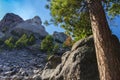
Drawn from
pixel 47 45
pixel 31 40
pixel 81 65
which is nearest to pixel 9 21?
pixel 31 40

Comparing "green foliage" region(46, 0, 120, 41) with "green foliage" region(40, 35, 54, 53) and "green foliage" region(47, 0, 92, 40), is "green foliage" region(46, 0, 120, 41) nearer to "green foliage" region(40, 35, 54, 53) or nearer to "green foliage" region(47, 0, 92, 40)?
"green foliage" region(47, 0, 92, 40)

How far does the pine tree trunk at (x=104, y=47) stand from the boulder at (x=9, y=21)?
6941cm

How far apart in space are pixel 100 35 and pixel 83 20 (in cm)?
531

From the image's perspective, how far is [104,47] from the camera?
9.82 meters

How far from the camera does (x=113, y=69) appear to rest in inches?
361

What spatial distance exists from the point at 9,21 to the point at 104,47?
75.6 meters

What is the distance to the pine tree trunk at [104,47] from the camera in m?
9.19

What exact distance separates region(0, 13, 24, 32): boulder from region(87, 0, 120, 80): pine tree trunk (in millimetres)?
69413

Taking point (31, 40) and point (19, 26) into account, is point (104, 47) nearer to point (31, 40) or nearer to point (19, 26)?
point (31, 40)

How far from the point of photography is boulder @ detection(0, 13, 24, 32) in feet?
262

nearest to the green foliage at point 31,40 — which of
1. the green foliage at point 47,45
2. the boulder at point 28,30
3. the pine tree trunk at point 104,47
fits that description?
the boulder at point 28,30

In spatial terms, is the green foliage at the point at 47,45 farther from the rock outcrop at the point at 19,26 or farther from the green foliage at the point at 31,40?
the rock outcrop at the point at 19,26

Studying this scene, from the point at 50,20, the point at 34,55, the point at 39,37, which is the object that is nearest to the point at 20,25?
the point at 39,37

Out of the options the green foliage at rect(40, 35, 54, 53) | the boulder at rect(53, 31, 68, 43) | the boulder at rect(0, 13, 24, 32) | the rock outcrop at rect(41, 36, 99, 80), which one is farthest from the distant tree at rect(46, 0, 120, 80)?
the boulder at rect(0, 13, 24, 32)
